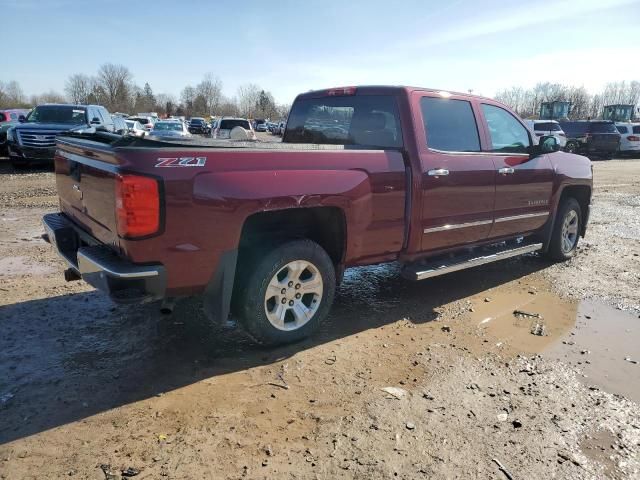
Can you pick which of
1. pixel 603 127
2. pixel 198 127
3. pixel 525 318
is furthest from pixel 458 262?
pixel 198 127

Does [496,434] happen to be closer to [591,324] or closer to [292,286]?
[292,286]

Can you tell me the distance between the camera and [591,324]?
178 inches

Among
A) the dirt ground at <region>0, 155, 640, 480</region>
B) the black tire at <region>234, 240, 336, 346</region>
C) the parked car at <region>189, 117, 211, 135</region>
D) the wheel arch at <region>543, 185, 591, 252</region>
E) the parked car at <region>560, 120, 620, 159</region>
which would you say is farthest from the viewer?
the parked car at <region>189, 117, 211, 135</region>

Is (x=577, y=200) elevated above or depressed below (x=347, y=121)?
below

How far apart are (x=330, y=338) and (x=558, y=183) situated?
381 cm

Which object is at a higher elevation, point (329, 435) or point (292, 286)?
point (292, 286)

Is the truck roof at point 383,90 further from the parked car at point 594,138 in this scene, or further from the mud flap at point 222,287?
the parked car at point 594,138

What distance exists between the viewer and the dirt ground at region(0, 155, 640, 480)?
2539mm

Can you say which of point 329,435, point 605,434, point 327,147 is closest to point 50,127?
point 327,147

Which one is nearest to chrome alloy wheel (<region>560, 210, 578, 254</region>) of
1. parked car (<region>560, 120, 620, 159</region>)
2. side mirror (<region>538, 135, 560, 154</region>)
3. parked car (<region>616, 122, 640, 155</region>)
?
side mirror (<region>538, 135, 560, 154</region>)

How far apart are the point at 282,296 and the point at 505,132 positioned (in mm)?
3399

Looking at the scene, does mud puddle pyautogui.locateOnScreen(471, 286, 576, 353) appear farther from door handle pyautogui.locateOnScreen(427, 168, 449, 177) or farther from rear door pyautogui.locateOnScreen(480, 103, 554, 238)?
door handle pyautogui.locateOnScreen(427, 168, 449, 177)

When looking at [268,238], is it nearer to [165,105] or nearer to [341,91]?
[341,91]

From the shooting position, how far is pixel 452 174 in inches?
178
